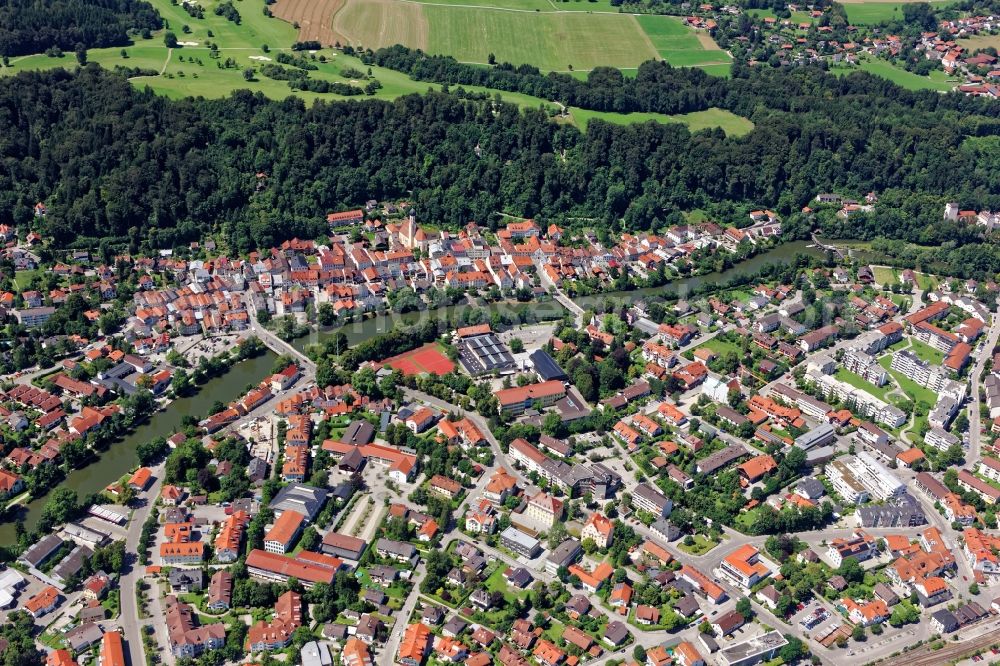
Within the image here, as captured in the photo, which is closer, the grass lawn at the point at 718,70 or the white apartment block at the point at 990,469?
the white apartment block at the point at 990,469

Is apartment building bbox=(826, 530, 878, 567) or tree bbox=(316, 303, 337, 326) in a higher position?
apartment building bbox=(826, 530, 878, 567)

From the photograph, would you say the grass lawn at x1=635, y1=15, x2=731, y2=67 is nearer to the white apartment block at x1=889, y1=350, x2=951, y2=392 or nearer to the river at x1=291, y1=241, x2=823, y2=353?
the river at x1=291, y1=241, x2=823, y2=353

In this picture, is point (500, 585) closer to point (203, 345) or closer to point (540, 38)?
point (203, 345)

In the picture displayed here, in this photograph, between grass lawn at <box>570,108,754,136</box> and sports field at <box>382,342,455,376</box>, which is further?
grass lawn at <box>570,108,754,136</box>

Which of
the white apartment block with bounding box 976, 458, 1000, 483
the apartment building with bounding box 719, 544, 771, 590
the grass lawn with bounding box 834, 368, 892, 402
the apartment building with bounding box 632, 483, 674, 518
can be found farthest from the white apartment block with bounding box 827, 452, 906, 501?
the apartment building with bounding box 632, 483, 674, 518

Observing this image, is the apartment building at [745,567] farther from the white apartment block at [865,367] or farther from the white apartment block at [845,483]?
the white apartment block at [865,367]

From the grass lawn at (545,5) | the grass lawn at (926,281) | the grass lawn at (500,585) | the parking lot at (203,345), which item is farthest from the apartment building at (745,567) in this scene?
the grass lawn at (545,5)
